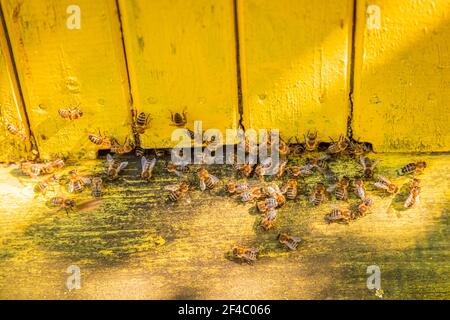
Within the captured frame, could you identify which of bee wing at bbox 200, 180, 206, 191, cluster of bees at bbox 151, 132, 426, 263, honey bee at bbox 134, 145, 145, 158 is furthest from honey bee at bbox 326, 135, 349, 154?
honey bee at bbox 134, 145, 145, 158

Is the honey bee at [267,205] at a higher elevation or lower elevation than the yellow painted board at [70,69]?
lower

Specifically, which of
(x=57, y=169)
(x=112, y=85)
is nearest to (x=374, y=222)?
(x=112, y=85)

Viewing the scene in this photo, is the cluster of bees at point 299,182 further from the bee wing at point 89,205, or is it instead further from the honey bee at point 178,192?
the bee wing at point 89,205

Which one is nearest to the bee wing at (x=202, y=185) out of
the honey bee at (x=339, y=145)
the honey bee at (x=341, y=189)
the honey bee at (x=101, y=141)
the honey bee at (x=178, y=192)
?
the honey bee at (x=178, y=192)

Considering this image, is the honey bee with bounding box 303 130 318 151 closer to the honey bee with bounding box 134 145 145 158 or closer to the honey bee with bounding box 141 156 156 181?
the honey bee with bounding box 141 156 156 181

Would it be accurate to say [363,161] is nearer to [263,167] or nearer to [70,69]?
[263,167]
